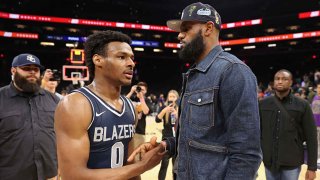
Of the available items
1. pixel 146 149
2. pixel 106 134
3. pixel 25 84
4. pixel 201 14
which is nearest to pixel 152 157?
pixel 146 149

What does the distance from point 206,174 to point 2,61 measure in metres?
23.8

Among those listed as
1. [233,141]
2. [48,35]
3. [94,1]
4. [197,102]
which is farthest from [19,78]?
[94,1]

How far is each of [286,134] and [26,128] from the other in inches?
115

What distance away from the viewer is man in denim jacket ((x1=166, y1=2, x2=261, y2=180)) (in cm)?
164

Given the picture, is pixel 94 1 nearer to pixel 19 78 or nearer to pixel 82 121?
pixel 19 78

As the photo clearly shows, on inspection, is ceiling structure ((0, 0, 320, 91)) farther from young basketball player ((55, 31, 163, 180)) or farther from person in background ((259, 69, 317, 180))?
young basketball player ((55, 31, 163, 180))

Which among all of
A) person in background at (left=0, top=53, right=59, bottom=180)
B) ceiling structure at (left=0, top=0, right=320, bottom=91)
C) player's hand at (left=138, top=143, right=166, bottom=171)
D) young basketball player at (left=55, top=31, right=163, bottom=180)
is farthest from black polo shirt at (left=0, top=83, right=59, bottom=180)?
ceiling structure at (left=0, top=0, right=320, bottom=91)

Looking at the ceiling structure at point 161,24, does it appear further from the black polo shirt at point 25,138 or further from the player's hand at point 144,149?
the player's hand at point 144,149

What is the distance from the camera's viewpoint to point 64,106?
181cm

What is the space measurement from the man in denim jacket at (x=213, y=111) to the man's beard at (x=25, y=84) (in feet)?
6.35

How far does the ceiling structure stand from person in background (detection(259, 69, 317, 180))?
19770 mm

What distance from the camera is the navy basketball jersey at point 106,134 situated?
6.14 ft

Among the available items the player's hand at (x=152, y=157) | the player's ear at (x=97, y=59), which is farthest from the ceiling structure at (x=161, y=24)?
the player's hand at (x=152, y=157)

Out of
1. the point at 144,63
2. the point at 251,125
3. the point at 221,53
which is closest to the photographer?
the point at 251,125
